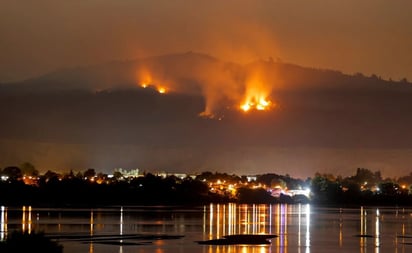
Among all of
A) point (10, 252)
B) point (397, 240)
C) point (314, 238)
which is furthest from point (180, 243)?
point (10, 252)

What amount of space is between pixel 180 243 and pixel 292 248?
10291 millimetres

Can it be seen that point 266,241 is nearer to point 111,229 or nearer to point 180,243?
point 180,243

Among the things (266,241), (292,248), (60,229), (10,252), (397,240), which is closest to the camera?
(10,252)

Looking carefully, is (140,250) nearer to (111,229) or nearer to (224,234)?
(224,234)

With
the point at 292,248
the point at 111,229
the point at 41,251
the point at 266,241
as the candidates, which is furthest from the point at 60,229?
the point at 41,251

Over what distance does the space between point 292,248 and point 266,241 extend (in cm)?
739

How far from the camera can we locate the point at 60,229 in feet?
310

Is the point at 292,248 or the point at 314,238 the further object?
the point at 314,238

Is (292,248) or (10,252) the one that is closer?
(10,252)

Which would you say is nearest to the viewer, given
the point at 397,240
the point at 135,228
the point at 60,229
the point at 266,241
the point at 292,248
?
the point at 292,248

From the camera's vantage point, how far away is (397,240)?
88562 millimetres

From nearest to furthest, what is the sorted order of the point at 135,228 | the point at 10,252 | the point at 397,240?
the point at 10,252, the point at 397,240, the point at 135,228

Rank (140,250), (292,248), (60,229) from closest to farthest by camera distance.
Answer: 1. (140,250)
2. (292,248)
3. (60,229)

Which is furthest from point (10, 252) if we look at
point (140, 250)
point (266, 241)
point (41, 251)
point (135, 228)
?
point (135, 228)
